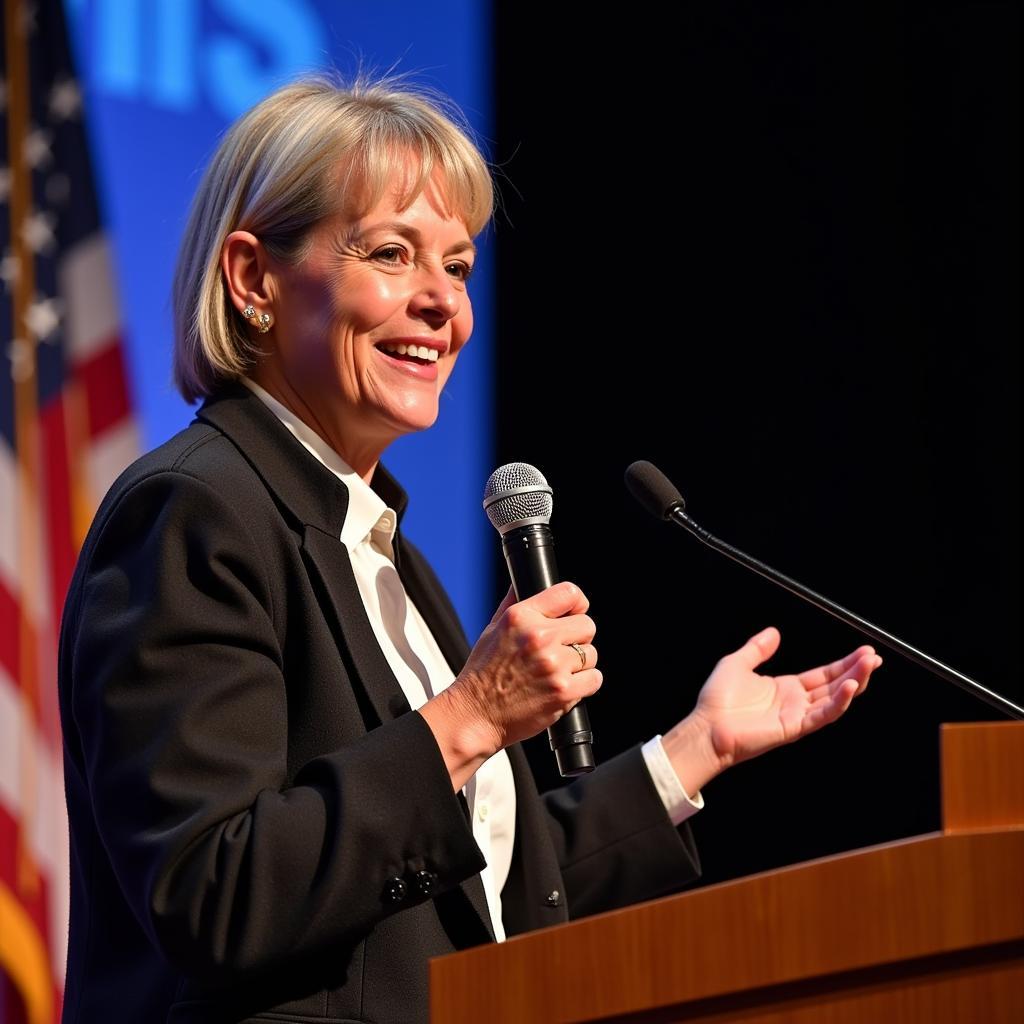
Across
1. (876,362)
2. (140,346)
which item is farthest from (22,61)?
(876,362)

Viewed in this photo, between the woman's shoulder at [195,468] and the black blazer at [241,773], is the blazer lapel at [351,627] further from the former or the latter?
the woman's shoulder at [195,468]

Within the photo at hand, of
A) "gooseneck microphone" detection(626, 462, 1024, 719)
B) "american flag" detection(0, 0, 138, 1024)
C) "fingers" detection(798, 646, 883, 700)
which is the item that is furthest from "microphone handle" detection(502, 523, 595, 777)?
"american flag" detection(0, 0, 138, 1024)

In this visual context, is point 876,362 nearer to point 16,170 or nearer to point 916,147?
point 916,147

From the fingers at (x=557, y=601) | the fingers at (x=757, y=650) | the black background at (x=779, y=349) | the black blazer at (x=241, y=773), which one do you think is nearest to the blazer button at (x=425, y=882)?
the black blazer at (x=241, y=773)

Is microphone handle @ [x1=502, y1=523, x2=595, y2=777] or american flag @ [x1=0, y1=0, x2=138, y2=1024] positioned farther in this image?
american flag @ [x1=0, y1=0, x2=138, y2=1024]

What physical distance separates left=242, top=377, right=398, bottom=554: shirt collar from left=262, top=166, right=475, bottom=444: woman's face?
33 millimetres

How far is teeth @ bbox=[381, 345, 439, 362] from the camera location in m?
1.86

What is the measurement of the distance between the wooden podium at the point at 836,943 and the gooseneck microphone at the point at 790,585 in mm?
373

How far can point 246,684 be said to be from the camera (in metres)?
1.45

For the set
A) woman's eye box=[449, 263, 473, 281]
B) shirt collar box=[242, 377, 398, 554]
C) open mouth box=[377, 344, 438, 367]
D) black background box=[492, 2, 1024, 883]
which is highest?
black background box=[492, 2, 1024, 883]

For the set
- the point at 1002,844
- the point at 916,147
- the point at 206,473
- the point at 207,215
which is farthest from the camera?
the point at 916,147

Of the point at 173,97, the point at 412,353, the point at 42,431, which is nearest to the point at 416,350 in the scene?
the point at 412,353

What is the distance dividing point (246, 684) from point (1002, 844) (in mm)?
727

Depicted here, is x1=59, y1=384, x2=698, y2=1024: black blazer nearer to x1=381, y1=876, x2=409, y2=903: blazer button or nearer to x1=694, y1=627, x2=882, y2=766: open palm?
x1=381, y1=876, x2=409, y2=903: blazer button
